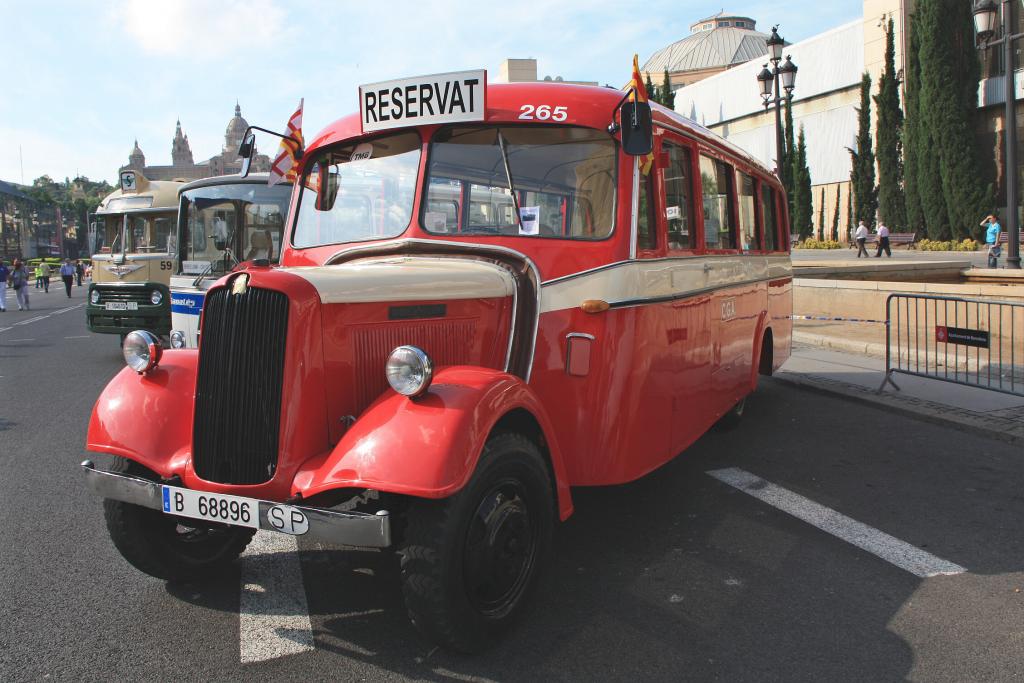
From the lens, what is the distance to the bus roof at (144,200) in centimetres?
1564

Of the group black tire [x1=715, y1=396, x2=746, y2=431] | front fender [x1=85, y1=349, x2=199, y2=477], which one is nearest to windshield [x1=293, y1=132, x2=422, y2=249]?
front fender [x1=85, y1=349, x2=199, y2=477]

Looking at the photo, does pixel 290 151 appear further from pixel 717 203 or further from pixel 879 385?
pixel 879 385

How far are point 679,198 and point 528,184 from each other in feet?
3.79

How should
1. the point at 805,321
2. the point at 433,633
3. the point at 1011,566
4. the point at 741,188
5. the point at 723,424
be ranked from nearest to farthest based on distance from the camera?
1. the point at 433,633
2. the point at 1011,566
3. the point at 741,188
4. the point at 723,424
5. the point at 805,321

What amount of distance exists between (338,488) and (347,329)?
2.23 feet

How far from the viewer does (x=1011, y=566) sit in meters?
4.22

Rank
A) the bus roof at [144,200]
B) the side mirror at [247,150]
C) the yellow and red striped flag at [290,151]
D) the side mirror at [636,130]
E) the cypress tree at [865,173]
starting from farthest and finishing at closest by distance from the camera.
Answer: the cypress tree at [865,173] → the bus roof at [144,200] → the side mirror at [247,150] → the yellow and red striped flag at [290,151] → the side mirror at [636,130]

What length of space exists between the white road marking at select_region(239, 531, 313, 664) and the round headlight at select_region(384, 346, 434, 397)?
1.22m

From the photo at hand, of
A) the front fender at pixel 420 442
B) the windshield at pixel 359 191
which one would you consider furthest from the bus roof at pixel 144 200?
the front fender at pixel 420 442

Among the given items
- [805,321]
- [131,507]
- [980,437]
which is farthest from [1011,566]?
[805,321]

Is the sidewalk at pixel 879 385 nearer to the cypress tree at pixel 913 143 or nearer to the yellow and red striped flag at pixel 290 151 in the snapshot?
the yellow and red striped flag at pixel 290 151

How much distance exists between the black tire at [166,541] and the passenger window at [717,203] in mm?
3566

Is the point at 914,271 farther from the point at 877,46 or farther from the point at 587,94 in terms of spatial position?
Result: the point at 877,46

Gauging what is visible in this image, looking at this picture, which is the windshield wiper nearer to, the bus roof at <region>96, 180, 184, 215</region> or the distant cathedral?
the bus roof at <region>96, 180, 184, 215</region>
